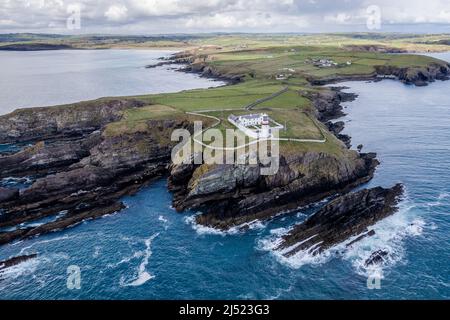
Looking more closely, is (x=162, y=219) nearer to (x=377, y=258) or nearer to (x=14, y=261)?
(x=14, y=261)

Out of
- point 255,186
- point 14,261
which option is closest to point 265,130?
point 255,186

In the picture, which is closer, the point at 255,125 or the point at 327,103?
the point at 255,125

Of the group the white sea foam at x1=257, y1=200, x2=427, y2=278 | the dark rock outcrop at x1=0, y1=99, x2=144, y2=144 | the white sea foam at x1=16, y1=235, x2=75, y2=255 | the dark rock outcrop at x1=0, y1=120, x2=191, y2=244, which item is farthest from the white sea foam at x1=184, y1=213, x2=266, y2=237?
the dark rock outcrop at x1=0, y1=99, x2=144, y2=144

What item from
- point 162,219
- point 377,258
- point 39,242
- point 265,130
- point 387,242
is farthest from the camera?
point 265,130

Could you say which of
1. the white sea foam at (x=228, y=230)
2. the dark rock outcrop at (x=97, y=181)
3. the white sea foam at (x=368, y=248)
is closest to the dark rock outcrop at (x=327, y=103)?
the dark rock outcrop at (x=97, y=181)

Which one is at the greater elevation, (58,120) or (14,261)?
(58,120)

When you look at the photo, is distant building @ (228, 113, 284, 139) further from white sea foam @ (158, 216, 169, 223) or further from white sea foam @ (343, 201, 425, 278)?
white sea foam @ (343, 201, 425, 278)

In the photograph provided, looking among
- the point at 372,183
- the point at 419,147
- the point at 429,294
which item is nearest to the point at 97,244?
the point at 429,294

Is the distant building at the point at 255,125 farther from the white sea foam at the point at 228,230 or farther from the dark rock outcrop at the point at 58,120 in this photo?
the dark rock outcrop at the point at 58,120
